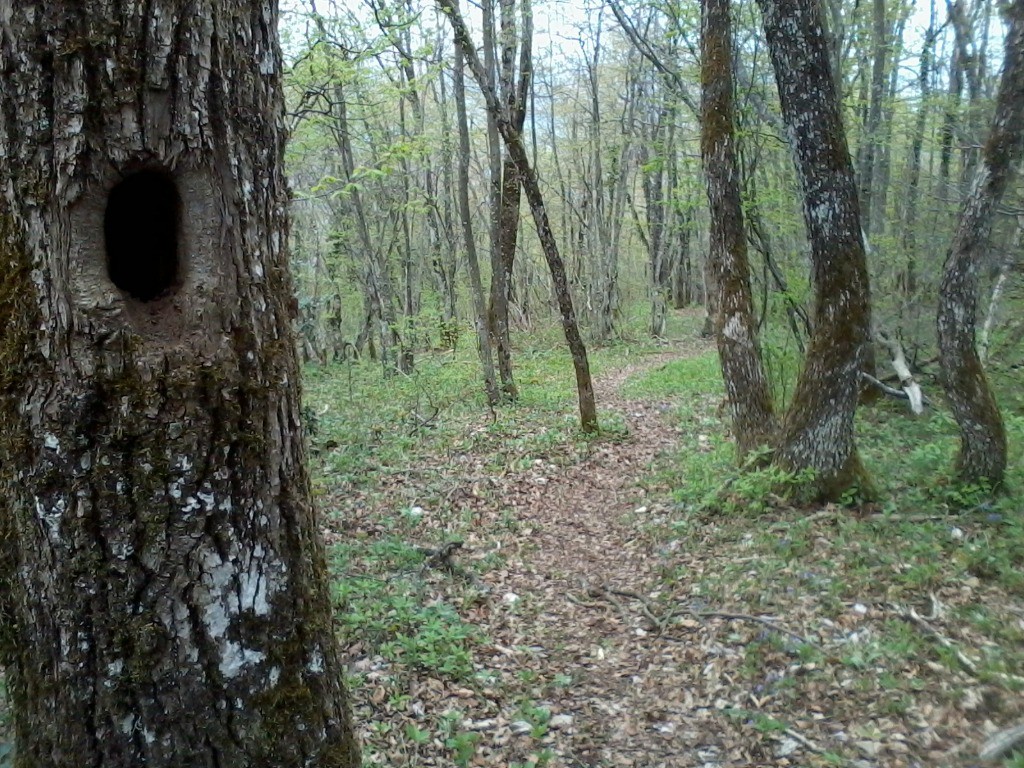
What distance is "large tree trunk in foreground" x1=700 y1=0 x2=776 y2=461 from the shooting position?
825 centimetres

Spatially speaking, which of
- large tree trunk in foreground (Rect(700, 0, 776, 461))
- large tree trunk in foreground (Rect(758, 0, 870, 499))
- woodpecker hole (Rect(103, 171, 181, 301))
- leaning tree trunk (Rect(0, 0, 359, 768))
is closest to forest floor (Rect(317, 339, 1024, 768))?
large tree trunk in foreground (Rect(758, 0, 870, 499))

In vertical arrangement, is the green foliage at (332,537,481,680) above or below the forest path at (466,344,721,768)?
above

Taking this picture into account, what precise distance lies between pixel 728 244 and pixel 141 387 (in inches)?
300

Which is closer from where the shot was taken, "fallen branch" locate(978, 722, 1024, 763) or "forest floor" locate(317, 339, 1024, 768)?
"fallen branch" locate(978, 722, 1024, 763)

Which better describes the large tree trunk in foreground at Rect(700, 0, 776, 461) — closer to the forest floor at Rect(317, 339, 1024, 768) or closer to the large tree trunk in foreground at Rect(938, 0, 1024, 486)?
the forest floor at Rect(317, 339, 1024, 768)

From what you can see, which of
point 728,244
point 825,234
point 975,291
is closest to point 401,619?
point 825,234

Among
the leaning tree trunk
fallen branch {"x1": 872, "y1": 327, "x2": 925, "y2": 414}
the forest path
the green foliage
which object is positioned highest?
the leaning tree trunk

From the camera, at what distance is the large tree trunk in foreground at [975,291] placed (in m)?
6.19

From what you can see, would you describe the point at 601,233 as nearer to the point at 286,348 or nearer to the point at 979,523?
the point at 979,523

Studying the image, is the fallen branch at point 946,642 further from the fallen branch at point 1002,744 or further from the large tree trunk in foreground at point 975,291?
the large tree trunk in foreground at point 975,291

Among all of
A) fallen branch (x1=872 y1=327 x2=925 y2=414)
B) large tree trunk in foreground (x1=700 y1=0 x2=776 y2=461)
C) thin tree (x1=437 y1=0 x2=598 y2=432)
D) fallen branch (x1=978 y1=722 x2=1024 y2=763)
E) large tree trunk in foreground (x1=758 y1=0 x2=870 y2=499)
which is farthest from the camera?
thin tree (x1=437 y1=0 x2=598 y2=432)

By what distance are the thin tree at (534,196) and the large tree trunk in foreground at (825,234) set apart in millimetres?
4599

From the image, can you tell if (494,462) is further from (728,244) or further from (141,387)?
(141,387)

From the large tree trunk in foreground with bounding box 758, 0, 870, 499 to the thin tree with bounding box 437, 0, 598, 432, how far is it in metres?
4.60
